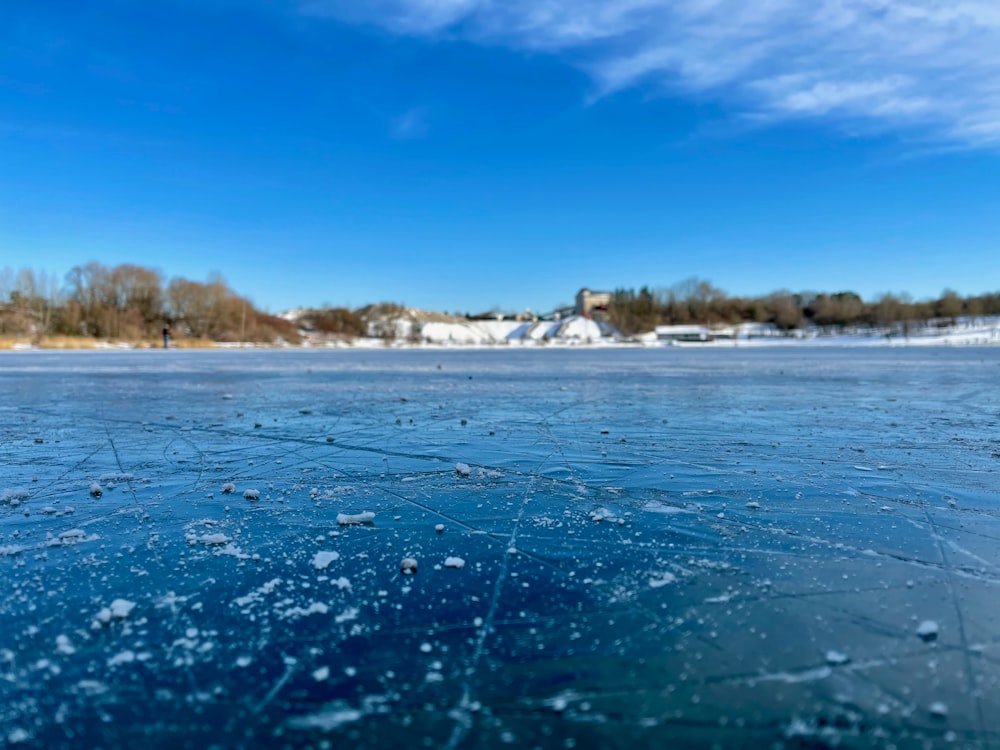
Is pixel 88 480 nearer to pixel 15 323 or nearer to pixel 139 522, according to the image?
pixel 139 522

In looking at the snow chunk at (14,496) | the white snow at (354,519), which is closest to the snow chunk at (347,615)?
the white snow at (354,519)

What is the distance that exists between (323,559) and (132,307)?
246 ft

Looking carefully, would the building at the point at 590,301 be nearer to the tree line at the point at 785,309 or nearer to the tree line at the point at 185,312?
the tree line at the point at 785,309

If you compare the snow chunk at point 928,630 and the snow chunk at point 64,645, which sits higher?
the snow chunk at point 64,645

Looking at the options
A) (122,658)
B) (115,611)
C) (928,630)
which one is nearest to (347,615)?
(122,658)

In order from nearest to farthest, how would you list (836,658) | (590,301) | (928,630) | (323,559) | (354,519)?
(836,658), (928,630), (323,559), (354,519), (590,301)

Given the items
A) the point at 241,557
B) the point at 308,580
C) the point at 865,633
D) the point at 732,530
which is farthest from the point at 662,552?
the point at 241,557

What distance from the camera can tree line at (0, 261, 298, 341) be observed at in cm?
5778

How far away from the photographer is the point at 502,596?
2.61m

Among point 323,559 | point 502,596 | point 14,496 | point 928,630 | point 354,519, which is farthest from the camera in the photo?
point 14,496

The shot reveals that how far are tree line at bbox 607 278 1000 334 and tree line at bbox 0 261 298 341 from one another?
70188 millimetres

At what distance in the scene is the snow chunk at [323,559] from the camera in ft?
9.57

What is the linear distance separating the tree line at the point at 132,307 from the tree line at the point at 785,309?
230 feet

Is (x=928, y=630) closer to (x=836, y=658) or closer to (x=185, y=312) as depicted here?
(x=836, y=658)
